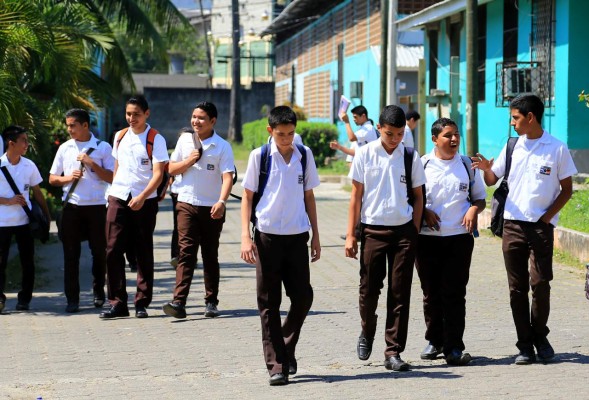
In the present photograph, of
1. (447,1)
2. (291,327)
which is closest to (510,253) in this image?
(291,327)

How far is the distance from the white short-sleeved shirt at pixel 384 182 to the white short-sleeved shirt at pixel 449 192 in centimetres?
27

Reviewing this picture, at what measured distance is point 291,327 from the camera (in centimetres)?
752

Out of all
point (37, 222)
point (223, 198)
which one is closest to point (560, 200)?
point (223, 198)

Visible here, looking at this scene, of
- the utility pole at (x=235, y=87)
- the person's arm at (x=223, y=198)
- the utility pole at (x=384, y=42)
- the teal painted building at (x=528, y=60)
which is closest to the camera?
the person's arm at (x=223, y=198)

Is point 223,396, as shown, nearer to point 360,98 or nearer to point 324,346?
point 324,346

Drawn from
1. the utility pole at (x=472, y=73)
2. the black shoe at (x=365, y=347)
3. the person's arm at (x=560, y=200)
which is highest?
the utility pole at (x=472, y=73)

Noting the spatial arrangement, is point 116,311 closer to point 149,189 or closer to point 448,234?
point 149,189

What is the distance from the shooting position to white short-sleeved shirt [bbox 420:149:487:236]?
7.76 m

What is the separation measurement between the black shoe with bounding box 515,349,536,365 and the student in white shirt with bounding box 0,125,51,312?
16.7 feet

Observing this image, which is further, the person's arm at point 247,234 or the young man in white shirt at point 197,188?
the young man in white shirt at point 197,188

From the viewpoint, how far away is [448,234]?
25.5ft

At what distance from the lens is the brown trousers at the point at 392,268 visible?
754 centimetres

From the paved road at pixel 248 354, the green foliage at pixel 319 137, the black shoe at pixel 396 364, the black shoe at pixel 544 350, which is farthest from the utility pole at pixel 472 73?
the green foliage at pixel 319 137

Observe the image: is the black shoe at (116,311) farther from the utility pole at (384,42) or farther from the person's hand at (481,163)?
the utility pole at (384,42)
